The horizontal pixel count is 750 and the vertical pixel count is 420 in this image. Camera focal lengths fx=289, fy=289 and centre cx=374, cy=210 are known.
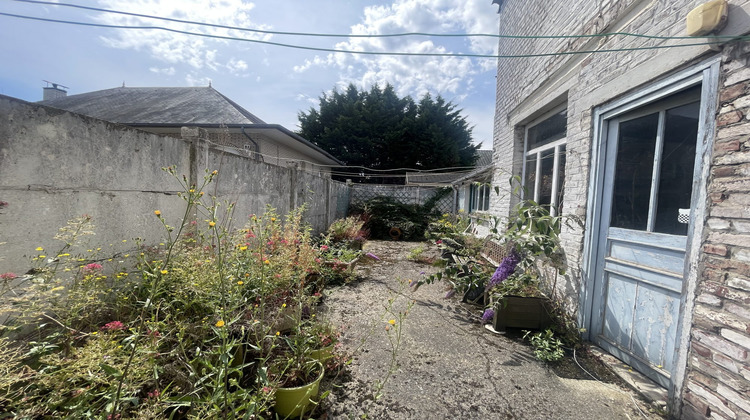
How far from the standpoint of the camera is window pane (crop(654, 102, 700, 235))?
79.0 inches

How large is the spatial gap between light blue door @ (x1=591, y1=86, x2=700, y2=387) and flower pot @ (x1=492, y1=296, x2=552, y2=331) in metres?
0.43

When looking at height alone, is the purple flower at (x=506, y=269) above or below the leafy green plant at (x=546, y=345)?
above

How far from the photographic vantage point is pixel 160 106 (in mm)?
9570

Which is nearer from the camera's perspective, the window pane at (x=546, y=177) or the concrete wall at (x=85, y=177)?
the concrete wall at (x=85, y=177)

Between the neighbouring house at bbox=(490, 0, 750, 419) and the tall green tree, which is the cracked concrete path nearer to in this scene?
the neighbouring house at bbox=(490, 0, 750, 419)

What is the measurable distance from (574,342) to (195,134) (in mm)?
4086

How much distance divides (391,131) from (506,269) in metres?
15.4

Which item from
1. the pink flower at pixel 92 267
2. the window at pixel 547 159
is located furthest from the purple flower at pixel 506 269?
the pink flower at pixel 92 267

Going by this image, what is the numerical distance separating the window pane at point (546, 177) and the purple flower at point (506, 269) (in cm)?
101

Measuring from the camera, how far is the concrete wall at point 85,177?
1.44 m

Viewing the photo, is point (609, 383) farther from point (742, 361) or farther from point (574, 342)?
point (742, 361)

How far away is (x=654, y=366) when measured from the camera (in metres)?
2.20

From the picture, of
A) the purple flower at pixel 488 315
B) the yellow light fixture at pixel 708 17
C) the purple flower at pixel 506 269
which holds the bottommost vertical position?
the purple flower at pixel 488 315

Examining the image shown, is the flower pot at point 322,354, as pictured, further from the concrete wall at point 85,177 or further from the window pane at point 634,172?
the window pane at point 634,172
